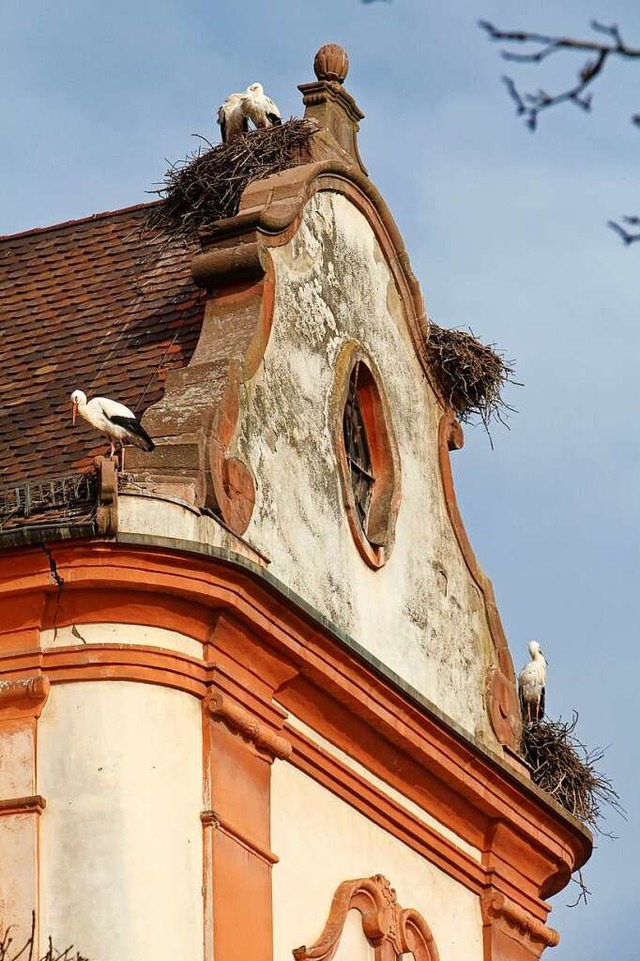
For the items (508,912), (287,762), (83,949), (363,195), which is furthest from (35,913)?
(363,195)

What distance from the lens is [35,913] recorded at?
925 cm

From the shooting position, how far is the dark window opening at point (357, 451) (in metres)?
12.7

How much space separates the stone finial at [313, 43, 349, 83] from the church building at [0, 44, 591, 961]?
46 mm

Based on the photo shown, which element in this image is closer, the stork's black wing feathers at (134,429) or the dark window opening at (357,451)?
the stork's black wing feathers at (134,429)

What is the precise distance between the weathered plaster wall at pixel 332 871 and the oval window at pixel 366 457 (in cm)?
161

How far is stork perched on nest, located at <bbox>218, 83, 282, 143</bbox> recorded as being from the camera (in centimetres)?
1359

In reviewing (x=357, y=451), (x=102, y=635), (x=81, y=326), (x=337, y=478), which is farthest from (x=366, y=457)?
(x=102, y=635)

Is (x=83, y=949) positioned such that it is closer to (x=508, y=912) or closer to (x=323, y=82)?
(x=508, y=912)

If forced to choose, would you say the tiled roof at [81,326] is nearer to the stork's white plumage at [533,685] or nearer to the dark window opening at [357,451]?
the dark window opening at [357,451]

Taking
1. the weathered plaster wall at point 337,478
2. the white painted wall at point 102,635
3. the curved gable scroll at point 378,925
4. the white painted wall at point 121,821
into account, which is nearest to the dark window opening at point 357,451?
the weathered plaster wall at point 337,478

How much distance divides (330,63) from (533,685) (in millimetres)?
4287

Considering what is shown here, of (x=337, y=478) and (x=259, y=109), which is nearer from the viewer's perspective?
(x=337, y=478)

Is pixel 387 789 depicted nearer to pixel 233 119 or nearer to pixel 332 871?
pixel 332 871

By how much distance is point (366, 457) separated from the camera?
42.7 ft
